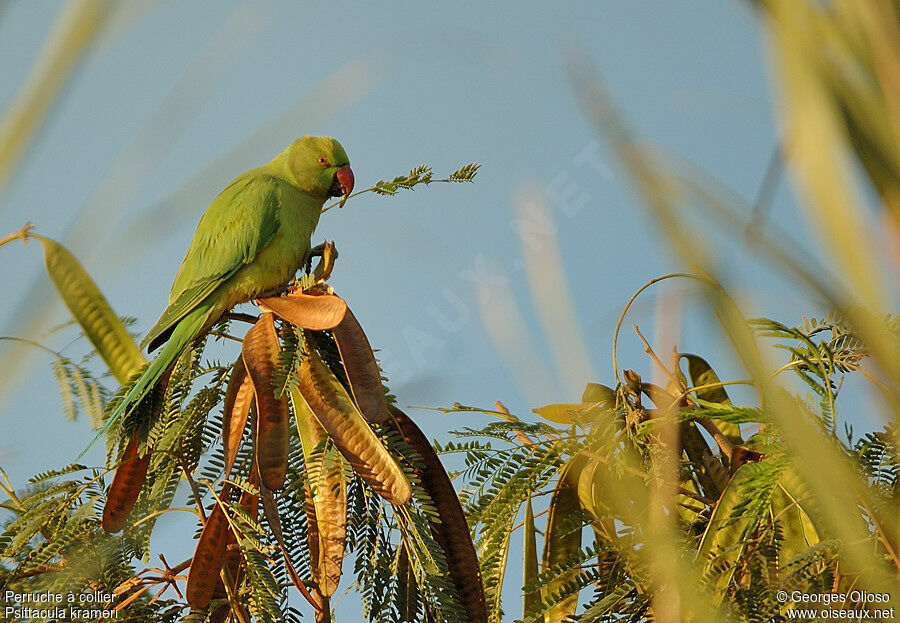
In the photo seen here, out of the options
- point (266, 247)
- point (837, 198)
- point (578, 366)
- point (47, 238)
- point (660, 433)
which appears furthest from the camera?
point (266, 247)

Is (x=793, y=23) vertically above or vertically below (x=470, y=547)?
above

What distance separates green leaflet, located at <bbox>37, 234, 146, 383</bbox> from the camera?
7.32 feet

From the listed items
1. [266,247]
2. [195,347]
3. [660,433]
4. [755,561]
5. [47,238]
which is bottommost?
[755,561]

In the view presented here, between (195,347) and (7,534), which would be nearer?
(7,534)

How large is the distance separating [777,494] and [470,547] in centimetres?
85

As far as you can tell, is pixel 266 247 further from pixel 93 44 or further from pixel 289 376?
pixel 93 44

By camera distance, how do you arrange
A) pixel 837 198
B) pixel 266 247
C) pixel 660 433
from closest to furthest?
pixel 837 198 < pixel 660 433 < pixel 266 247

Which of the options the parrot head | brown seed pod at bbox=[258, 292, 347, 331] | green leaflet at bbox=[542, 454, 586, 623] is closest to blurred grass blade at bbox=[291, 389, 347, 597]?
brown seed pod at bbox=[258, 292, 347, 331]

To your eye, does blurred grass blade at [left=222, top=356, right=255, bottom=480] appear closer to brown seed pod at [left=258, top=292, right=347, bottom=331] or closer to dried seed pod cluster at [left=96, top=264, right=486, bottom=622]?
dried seed pod cluster at [left=96, top=264, right=486, bottom=622]

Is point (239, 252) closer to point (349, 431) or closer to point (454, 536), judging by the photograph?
point (349, 431)

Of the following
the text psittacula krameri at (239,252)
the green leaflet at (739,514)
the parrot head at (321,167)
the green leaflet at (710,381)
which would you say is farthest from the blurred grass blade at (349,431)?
the parrot head at (321,167)

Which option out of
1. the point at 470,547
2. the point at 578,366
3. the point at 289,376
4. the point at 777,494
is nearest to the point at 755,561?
the point at 777,494

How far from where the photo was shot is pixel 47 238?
7.16ft

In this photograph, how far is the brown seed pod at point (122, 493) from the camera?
202cm
